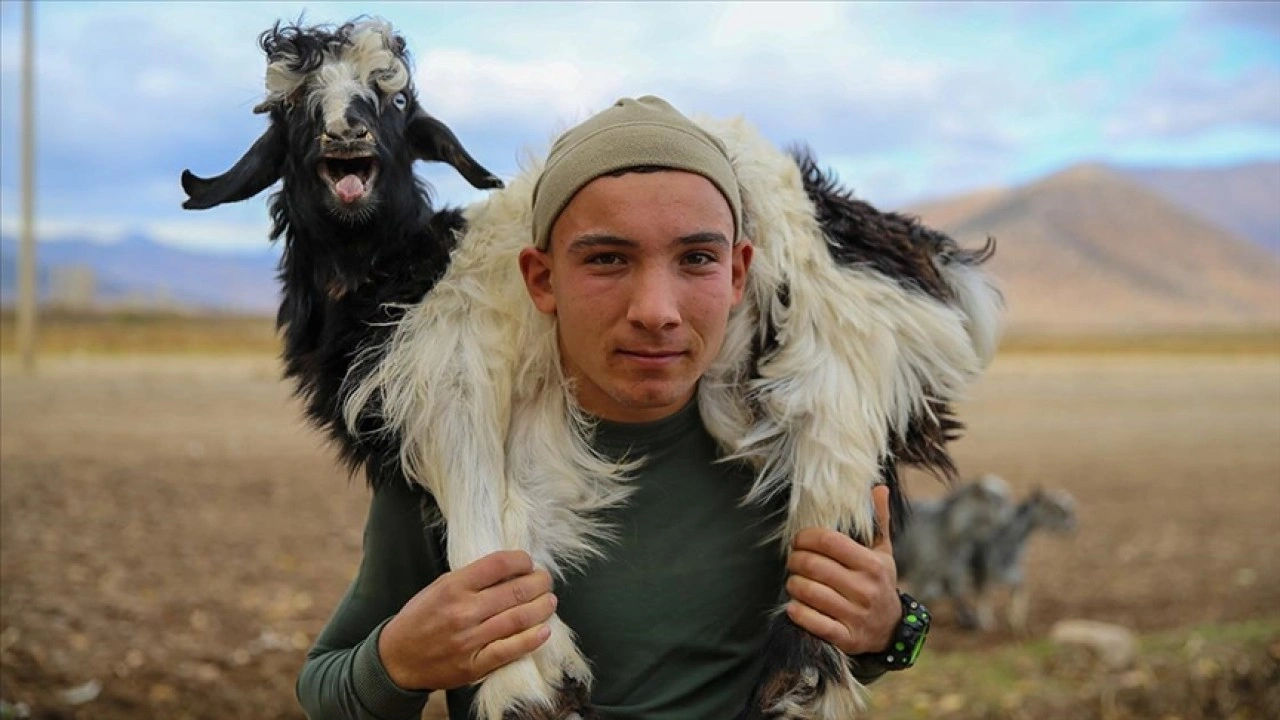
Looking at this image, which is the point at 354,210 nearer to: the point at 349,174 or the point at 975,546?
the point at 349,174

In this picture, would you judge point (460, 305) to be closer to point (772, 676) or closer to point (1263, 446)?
point (772, 676)

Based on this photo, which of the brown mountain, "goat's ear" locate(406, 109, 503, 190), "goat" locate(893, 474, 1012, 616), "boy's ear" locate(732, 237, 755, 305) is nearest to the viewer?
"boy's ear" locate(732, 237, 755, 305)

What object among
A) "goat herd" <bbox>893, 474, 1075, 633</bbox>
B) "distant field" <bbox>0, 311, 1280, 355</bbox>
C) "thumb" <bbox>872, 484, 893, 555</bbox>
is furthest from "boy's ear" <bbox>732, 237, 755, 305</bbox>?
"distant field" <bbox>0, 311, 1280, 355</bbox>

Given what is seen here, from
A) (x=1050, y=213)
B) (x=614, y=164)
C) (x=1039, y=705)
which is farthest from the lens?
(x=1050, y=213)

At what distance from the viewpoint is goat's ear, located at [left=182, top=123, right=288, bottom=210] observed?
2.14 meters

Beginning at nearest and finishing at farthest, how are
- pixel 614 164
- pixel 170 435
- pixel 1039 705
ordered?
1. pixel 614 164
2. pixel 1039 705
3. pixel 170 435

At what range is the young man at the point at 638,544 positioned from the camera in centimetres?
193

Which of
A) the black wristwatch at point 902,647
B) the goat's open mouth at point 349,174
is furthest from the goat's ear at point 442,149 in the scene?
the black wristwatch at point 902,647

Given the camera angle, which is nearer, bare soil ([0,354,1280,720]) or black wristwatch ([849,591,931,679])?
black wristwatch ([849,591,931,679])

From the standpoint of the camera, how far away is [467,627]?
1892 millimetres

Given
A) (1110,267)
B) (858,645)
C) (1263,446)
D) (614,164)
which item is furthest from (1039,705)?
(1110,267)

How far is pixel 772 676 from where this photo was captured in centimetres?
208

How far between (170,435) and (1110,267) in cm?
10698

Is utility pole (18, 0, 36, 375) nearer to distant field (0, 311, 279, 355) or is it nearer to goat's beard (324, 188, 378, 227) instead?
goat's beard (324, 188, 378, 227)
